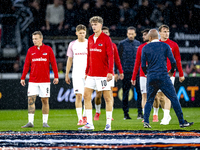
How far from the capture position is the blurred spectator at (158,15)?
1800cm

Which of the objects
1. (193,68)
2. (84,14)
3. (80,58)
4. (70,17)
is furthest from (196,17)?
(80,58)

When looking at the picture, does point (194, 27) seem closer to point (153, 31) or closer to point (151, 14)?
point (151, 14)

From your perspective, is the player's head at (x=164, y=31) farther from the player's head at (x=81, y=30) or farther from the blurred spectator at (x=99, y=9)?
the blurred spectator at (x=99, y=9)

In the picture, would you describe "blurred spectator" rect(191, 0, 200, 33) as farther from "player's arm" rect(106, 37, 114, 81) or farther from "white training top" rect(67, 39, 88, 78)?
"player's arm" rect(106, 37, 114, 81)

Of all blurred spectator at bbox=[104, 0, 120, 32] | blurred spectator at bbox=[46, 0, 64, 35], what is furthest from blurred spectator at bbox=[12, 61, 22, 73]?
blurred spectator at bbox=[104, 0, 120, 32]

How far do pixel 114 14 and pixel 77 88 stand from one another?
31.6 ft

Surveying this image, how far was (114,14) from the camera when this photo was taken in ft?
59.3

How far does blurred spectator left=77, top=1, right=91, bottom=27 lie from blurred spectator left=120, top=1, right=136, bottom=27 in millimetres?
1520

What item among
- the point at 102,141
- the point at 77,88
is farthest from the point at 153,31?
the point at 102,141

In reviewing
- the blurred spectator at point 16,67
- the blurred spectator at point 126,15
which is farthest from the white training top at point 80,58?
the blurred spectator at point 126,15

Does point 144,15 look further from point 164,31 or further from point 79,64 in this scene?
point 79,64

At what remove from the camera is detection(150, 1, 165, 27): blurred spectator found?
18.0 metres

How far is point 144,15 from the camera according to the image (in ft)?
59.4

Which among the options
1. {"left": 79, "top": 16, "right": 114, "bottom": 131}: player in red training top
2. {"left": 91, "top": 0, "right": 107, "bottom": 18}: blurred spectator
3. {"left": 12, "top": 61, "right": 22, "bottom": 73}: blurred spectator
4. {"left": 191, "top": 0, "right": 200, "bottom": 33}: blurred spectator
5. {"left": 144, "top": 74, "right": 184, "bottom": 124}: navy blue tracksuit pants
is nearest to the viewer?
{"left": 79, "top": 16, "right": 114, "bottom": 131}: player in red training top
